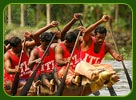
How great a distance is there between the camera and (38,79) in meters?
21.4

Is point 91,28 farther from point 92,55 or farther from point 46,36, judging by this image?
point 46,36

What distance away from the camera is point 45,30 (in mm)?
21344

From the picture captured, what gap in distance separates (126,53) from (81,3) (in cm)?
49

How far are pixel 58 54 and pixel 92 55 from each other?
0.81 feet

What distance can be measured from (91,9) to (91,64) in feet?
1.31

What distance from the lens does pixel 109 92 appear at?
70.1 ft

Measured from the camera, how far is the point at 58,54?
70.1 feet

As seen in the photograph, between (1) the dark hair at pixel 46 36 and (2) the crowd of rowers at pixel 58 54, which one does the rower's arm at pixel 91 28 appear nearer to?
(2) the crowd of rowers at pixel 58 54

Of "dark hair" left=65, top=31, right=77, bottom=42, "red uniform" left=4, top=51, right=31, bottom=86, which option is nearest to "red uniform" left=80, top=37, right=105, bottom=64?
"dark hair" left=65, top=31, right=77, bottom=42

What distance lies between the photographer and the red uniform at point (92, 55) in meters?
21.4

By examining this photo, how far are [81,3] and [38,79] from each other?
2.08 ft

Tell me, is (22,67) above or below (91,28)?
below

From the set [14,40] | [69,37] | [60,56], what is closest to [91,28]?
[69,37]

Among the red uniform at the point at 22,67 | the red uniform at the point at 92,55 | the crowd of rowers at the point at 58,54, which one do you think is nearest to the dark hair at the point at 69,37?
the crowd of rowers at the point at 58,54
